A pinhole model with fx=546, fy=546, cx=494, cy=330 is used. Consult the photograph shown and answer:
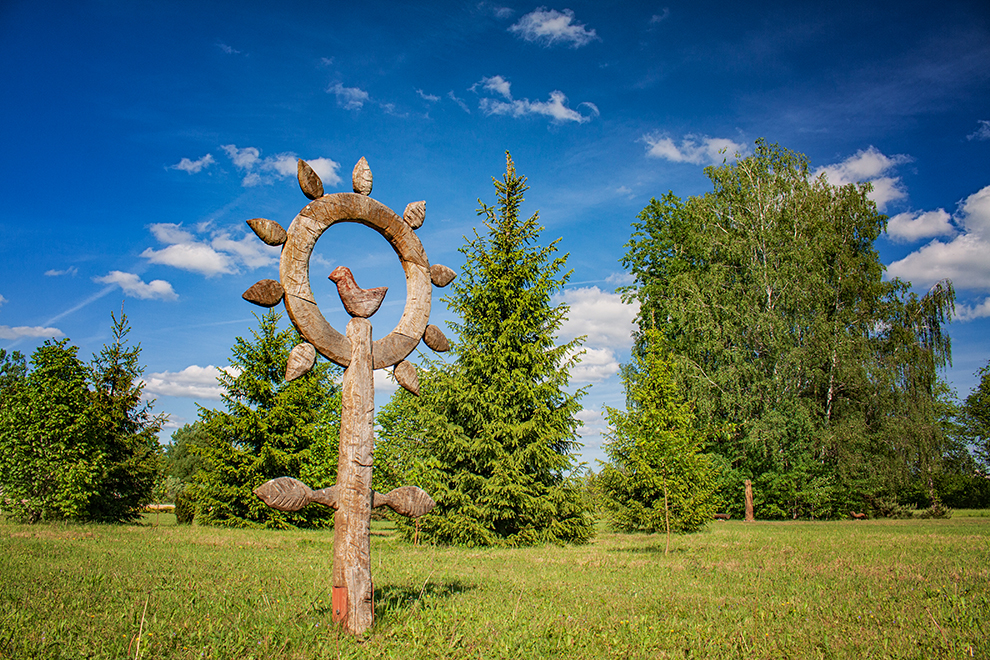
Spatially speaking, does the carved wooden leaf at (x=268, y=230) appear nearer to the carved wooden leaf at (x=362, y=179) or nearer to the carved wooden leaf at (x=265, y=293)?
the carved wooden leaf at (x=265, y=293)

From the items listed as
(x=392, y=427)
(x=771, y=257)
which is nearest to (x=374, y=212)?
(x=392, y=427)

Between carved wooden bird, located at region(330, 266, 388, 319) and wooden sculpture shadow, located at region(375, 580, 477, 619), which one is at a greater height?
carved wooden bird, located at region(330, 266, 388, 319)

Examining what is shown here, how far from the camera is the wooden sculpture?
16.4 ft

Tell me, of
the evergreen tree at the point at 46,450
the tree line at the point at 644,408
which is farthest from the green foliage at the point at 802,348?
the evergreen tree at the point at 46,450

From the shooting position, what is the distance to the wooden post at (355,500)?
16.5 ft

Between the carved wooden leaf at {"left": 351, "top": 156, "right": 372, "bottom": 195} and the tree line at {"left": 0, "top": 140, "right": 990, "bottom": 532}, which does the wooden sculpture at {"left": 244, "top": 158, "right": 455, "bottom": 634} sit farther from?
the tree line at {"left": 0, "top": 140, "right": 990, "bottom": 532}

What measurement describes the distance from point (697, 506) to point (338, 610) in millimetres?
11680

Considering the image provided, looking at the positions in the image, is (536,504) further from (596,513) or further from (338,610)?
(338,610)

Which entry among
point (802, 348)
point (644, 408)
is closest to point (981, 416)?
point (802, 348)

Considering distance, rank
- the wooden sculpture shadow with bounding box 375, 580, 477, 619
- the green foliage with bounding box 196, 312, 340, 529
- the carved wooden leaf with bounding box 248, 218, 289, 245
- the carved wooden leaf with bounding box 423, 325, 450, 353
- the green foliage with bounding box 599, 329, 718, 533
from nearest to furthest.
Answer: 1. the carved wooden leaf with bounding box 248, 218, 289, 245
2. the wooden sculpture shadow with bounding box 375, 580, 477, 619
3. the carved wooden leaf with bounding box 423, 325, 450, 353
4. the green foliage with bounding box 599, 329, 718, 533
5. the green foliage with bounding box 196, 312, 340, 529


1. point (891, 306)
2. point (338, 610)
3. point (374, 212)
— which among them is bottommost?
point (338, 610)

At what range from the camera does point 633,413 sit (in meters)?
13.8

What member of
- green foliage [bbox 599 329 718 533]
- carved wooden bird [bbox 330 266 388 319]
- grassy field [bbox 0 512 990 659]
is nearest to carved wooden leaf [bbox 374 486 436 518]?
grassy field [bbox 0 512 990 659]

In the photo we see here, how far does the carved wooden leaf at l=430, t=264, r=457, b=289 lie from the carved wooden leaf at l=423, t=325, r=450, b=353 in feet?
1.78
